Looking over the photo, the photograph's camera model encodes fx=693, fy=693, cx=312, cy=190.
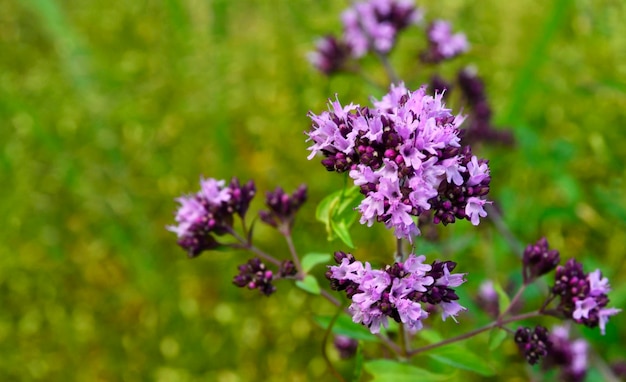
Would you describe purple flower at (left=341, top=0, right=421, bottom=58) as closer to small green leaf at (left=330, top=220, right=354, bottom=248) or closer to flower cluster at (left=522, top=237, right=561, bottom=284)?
flower cluster at (left=522, top=237, right=561, bottom=284)

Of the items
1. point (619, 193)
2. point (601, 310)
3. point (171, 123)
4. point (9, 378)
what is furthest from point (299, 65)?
point (601, 310)

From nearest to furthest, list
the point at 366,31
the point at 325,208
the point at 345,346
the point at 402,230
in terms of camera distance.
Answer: the point at 402,230 < the point at 325,208 < the point at 345,346 < the point at 366,31

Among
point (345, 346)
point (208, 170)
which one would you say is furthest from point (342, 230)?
point (208, 170)

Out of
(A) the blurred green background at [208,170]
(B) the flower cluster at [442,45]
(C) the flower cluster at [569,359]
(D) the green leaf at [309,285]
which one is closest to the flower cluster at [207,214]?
(D) the green leaf at [309,285]

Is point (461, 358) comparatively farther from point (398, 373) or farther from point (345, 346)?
point (345, 346)

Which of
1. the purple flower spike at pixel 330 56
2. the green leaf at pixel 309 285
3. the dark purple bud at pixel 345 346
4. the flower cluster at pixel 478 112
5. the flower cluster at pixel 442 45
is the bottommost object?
the green leaf at pixel 309 285

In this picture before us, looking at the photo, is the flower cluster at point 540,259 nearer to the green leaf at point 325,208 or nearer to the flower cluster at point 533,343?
the flower cluster at point 533,343
